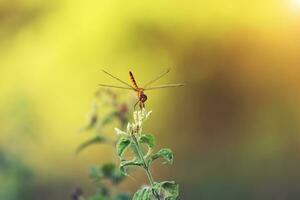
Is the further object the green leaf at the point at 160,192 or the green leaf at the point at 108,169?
the green leaf at the point at 108,169

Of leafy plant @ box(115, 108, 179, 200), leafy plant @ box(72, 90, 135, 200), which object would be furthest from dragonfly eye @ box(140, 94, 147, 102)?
leafy plant @ box(72, 90, 135, 200)

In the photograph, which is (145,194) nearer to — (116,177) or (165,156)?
(165,156)

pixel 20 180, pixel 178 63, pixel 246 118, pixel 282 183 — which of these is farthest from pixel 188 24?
pixel 20 180

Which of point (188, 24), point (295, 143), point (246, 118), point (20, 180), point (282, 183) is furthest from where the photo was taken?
point (188, 24)

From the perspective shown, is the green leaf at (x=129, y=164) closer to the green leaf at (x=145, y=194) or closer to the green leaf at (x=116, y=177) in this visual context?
the green leaf at (x=145, y=194)

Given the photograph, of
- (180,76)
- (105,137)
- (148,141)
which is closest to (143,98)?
(148,141)

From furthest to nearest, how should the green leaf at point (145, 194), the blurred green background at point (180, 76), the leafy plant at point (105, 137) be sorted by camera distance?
the blurred green background at point (180, 76)
the leafy plant at point (105, 137)
the green leaf at point (145, 194)

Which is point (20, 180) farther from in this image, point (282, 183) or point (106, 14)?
point (106, 14)

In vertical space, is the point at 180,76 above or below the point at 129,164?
above

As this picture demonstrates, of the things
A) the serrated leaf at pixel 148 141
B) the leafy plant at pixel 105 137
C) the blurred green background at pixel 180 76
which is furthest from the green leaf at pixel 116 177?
the blurred green background at pixel 180 76
